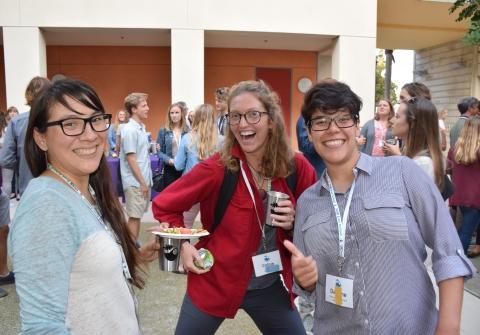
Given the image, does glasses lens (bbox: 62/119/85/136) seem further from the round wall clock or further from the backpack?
the round wall clock

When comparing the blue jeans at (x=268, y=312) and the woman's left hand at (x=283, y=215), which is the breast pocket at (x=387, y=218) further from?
the blue jeans at (x=268, y=312)

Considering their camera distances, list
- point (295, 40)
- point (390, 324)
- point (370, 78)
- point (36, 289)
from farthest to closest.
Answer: point (295, 40) → point (370, 78) → point (390, 324) → point (36, 289)

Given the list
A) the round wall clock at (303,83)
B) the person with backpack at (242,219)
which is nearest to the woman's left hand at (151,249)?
the person with backpack at (242,219)

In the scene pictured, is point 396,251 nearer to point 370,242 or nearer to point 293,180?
point 370,242

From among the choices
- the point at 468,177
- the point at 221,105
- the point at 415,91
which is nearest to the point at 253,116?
the point at 415,91

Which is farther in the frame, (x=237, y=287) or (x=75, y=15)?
(x=75, y=15)

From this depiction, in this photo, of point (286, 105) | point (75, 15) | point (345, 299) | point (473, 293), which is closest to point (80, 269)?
point (345, 299)

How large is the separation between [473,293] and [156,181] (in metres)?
4.57

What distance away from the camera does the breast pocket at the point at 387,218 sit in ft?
5.58

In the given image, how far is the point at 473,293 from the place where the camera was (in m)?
4.60

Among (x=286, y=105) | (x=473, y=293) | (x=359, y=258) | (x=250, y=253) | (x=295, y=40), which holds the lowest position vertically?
(x=473, y=293)

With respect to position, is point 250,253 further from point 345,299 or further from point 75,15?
point 75,15

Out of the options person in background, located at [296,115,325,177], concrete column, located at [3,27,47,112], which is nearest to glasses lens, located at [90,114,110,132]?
person in background, located at [296,115,325,177]

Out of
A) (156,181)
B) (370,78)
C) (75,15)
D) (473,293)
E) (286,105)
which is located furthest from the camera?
(286,105)
